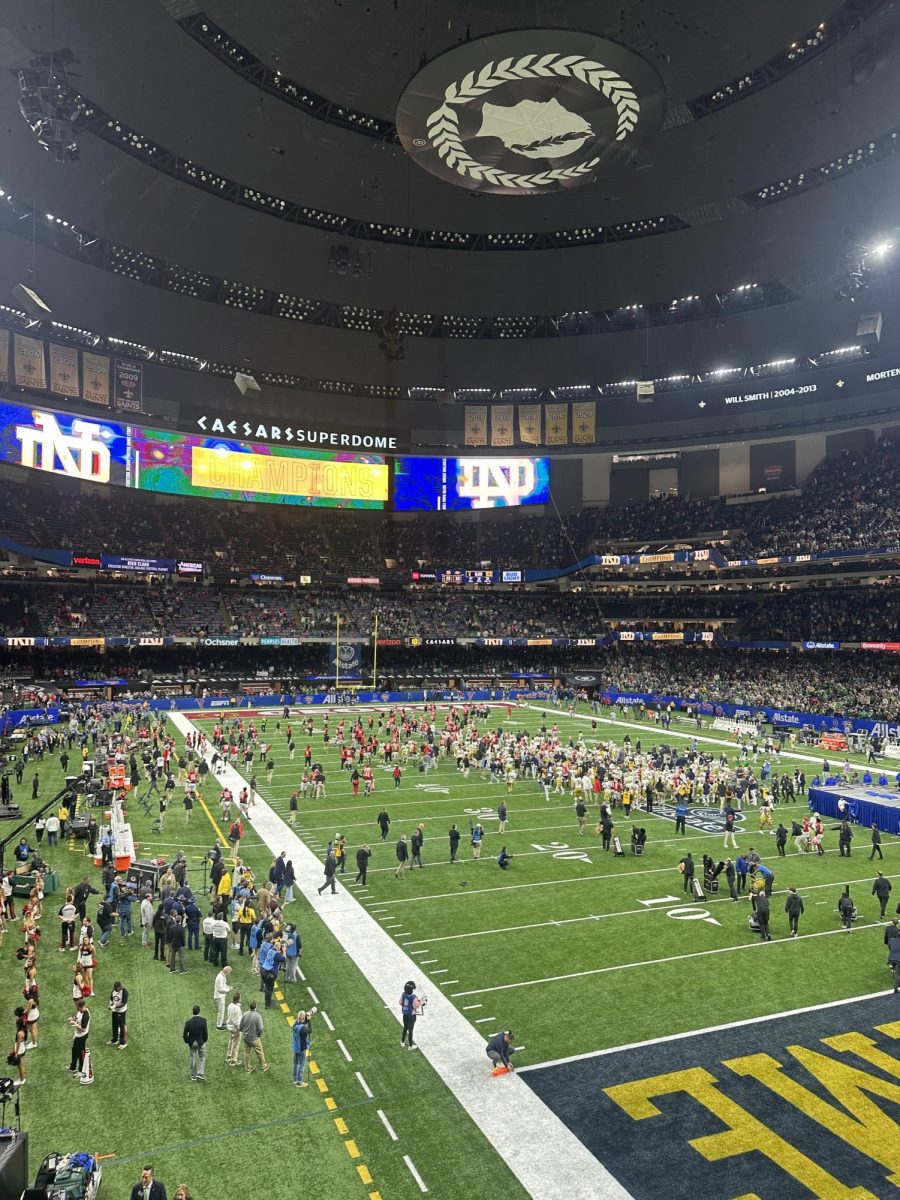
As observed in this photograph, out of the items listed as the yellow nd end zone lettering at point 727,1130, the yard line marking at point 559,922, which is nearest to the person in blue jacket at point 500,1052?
the yellow nd end zone lettering at point 727,1130

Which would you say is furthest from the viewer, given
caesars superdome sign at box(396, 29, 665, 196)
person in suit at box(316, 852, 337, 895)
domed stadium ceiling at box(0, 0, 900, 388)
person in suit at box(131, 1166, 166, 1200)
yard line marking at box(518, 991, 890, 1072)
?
domed stadium ceiling at box(0, 0, 900, 388)

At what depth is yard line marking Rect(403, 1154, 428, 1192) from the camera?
9.20 metres

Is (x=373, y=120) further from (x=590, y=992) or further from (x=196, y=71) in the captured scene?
(x=590, y=992)

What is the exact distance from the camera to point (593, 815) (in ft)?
89.3

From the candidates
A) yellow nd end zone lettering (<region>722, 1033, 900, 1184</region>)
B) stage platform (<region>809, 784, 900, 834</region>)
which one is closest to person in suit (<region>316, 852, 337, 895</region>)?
yellow nd end zone lettering (<region>722, 1033, 900, 1184</region>)

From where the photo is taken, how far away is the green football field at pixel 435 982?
9812 mm

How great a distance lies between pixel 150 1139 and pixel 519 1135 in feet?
14.9

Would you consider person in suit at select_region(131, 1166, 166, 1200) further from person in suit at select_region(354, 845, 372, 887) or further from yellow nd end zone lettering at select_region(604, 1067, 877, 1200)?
person in suit at select_region(354, 845, 372, 887)

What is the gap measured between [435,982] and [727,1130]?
18.7 ft

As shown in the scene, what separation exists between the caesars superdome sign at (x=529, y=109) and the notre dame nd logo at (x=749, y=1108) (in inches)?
1086

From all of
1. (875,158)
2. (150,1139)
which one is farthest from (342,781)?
(875,158)

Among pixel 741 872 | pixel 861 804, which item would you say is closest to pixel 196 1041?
pixel 741 872

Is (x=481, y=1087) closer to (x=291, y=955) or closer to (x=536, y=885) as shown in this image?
(x=291, y=955)

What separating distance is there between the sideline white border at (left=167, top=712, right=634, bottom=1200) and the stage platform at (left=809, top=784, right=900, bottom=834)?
1714 centimetres
